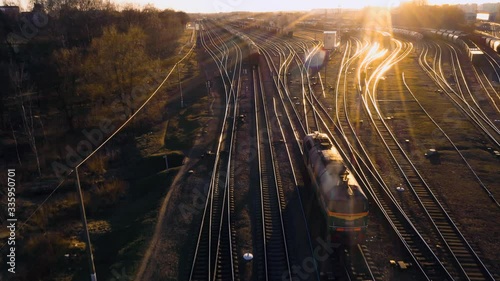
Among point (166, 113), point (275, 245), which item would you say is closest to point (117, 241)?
point (275, 245)

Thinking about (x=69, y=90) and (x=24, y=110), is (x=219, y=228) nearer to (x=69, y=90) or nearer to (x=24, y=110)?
(x=24, y=110)

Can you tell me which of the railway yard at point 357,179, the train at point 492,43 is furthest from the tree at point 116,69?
the train at point 492,43

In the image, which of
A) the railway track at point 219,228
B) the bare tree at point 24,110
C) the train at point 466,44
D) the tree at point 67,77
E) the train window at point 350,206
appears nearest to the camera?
the train window at point 350,206

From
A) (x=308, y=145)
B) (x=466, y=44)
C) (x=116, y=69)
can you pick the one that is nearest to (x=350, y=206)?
(x=308, y=145)

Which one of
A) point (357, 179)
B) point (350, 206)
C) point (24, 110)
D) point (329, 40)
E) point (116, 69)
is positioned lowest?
point (357, 179)

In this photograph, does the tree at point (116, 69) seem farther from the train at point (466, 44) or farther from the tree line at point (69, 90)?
the train at point (466, 44)

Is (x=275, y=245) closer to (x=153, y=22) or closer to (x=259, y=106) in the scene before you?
(x=259, y=106)

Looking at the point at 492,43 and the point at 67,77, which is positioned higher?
the point at 67,77

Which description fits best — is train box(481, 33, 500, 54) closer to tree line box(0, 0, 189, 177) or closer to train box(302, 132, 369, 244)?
tree line box(0, 0, 189, 177)
